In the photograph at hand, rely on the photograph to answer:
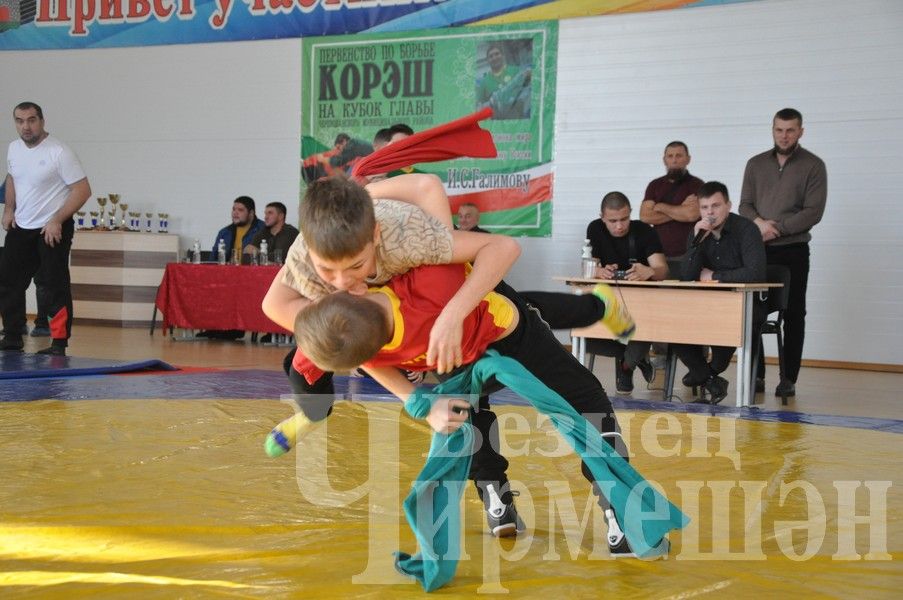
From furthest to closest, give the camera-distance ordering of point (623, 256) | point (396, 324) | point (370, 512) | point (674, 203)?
point (674, 203) < point (623, 256) < point (370, 512) < point (396, 324)

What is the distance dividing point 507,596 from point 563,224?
6.92 m

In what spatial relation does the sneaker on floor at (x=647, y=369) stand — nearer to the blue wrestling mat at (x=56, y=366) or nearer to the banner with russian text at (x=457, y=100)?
the blue wrestling mat at (x=56, y=366)

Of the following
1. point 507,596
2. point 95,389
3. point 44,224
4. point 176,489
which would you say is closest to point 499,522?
point 507,596

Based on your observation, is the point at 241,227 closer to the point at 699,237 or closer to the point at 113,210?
the point at 113,210

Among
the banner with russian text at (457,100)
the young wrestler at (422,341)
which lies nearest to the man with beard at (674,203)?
the banner with russian text at (457,100)

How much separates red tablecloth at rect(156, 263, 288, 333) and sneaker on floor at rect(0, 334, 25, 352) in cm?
240

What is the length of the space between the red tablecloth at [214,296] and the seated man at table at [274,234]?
33 cm

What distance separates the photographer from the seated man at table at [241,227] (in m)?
8.89

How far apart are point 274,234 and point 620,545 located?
6.92 m

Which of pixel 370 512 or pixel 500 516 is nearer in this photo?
pixel 500 516

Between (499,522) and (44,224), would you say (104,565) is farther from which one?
(44,224)

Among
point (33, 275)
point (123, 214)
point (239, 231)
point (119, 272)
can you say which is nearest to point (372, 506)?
point (33, 275)

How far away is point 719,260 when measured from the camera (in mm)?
5066

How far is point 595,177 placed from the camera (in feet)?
27.6
